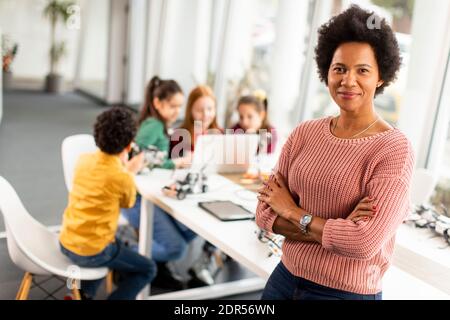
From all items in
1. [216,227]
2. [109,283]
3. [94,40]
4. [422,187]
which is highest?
[94,40]

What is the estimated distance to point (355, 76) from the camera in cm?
129

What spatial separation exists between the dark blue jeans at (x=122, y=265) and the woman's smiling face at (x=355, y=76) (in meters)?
1.41

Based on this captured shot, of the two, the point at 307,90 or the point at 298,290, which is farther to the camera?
the point at 307,90

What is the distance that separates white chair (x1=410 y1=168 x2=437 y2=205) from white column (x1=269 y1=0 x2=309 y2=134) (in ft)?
8.70

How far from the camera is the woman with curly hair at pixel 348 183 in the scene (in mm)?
1223

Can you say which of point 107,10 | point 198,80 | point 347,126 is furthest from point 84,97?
point 347,126

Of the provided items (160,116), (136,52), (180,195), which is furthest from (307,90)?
(136,52)

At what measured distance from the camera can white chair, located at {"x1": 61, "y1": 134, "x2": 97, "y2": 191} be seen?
9.42ft

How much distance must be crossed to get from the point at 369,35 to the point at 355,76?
11cm

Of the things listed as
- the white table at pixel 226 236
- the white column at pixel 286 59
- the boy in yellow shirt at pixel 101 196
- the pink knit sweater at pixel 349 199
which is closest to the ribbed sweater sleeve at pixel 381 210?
the pink knit sweater at pixel 349 199

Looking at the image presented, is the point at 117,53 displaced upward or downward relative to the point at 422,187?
upward

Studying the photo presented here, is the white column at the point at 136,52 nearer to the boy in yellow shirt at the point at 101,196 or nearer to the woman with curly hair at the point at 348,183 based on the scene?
the boy in yellow shirt at the point at 101,196

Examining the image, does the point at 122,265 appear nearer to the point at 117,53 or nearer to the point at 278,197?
the point at 278,197

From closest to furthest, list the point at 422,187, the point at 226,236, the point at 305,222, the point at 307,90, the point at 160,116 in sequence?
the point at 305,222
the point at 226,236
the point at 422,187
the point at 160,116
the point at 307,90
